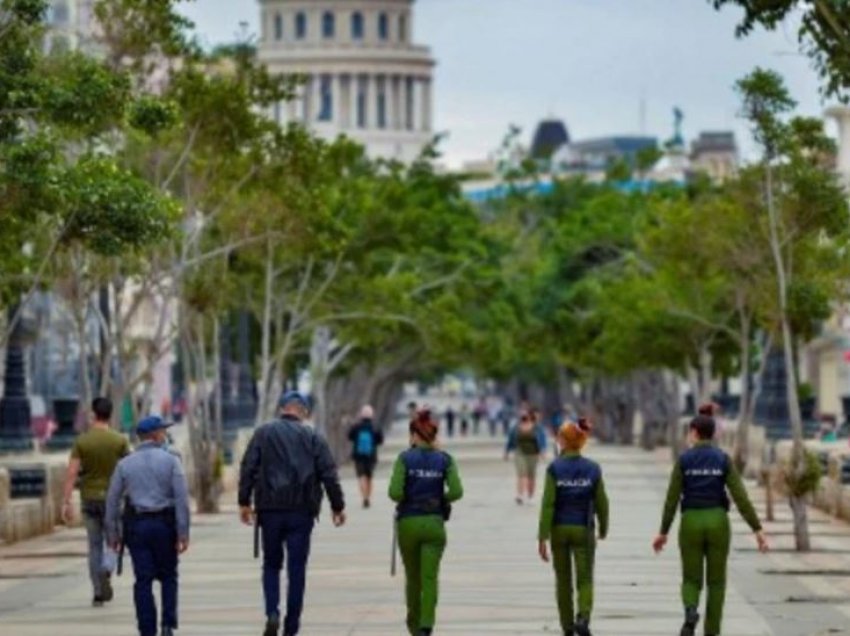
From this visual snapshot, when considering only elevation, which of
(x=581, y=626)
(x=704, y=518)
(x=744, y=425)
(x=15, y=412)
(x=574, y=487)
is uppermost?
(x=15, y=412)

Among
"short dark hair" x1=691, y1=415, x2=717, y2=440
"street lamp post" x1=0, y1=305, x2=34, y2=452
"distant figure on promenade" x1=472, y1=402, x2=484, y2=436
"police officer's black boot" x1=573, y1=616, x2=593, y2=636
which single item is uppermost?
"distant figure on promenade" x1=472, y1=402, x2=484, y2=436

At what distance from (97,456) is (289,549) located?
229 inches

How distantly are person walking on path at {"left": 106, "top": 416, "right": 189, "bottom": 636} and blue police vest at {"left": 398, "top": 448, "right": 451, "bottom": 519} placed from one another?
1618mm

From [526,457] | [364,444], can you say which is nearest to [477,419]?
[526,457]

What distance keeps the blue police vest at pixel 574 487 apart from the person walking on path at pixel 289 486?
161 centimetres

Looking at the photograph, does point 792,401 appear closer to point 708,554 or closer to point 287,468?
point 708,554

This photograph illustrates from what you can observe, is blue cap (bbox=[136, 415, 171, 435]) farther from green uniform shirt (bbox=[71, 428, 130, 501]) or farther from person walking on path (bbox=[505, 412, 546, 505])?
person walking on path (bbox=[505, 412, 546, 505])

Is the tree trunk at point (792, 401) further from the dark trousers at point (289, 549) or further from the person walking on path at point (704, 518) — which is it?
the dark trousers at point (289, 549)

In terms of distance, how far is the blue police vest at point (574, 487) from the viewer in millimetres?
25922

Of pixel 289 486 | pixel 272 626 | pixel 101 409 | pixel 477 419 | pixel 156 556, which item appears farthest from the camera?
pixel 477 419

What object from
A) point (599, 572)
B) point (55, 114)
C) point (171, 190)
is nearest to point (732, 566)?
point (599, 572)

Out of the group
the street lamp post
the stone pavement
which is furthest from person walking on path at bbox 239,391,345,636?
the street lamp post

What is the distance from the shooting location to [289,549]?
25.4 metres

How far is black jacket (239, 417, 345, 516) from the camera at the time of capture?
2534 cm
